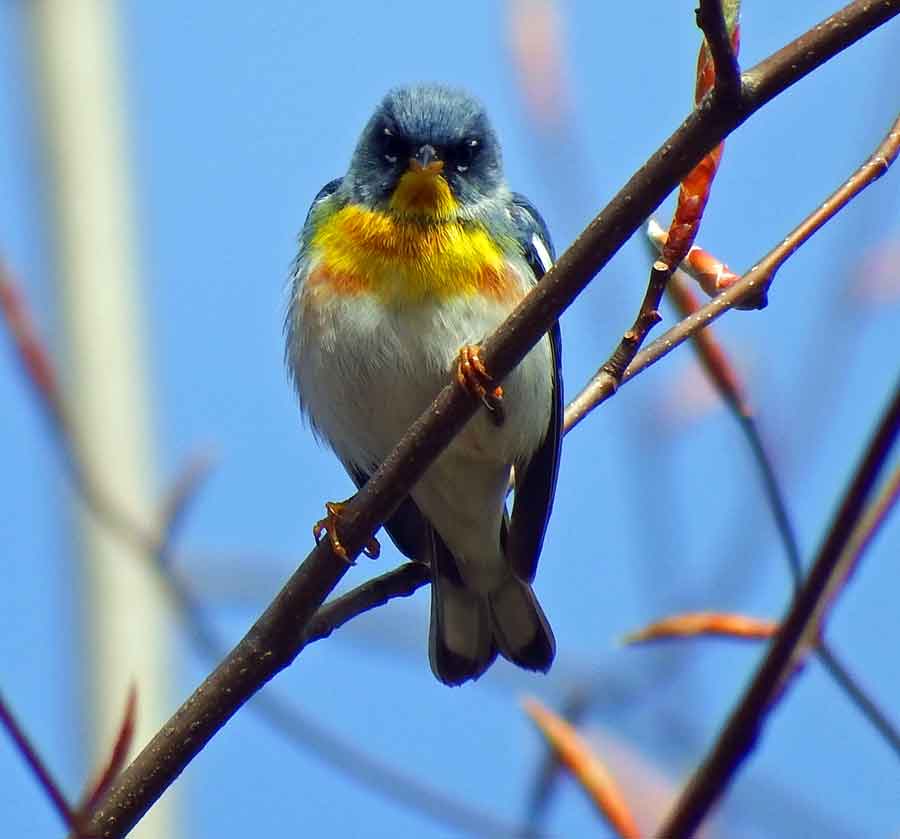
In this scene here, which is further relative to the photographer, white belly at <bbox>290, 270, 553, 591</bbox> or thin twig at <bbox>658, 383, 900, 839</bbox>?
white belly at <bbox>290, 270, 553, 591</bbox>

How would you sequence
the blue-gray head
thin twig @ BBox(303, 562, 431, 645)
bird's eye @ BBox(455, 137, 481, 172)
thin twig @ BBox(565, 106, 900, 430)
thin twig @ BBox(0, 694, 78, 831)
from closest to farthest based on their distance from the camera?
thin twig @ BBox(0, 694, 78, 831) < thin twig @ BBox(565, 106, 900, 430) < thin twig @ BBox(303, 562, 431, 645) < the blue-gray head < bird's eye @ BBox(455, 137, 481, 172)

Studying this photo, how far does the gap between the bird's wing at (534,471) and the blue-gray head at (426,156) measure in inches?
5.2

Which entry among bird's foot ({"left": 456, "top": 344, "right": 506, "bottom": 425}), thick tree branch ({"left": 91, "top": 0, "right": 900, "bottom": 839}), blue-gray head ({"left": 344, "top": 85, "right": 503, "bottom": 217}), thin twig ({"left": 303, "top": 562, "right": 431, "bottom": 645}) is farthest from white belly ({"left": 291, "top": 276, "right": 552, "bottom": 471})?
Result: thick tree branch ({"left": 91, "top": 0, "right": 900, "bottom": 839})

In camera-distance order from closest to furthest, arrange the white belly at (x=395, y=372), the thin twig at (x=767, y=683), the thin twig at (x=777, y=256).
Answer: the thin twig at (x=767, y=683), the thin twig at (x=777, y=256), the white belly at (x=395, y=372)

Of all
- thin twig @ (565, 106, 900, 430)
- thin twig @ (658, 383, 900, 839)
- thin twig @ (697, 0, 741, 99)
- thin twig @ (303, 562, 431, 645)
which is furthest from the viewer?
thin twig @ (303, 562, 431, 645)

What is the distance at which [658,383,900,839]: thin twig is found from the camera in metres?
1.45

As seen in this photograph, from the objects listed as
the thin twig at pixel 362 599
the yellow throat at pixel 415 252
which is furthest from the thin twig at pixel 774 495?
the yellow throat at pixel 415 252

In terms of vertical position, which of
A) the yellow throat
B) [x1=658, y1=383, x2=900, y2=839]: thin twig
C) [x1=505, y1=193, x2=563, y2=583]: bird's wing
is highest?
[x1=658, y1=383, x2=900, y2=839]: thin twig

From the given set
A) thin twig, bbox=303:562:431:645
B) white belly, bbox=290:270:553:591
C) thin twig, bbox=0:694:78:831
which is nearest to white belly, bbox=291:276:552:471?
white belly, bbox=290:270:553:591

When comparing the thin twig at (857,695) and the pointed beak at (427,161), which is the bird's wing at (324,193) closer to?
the pointed beak at (427,161)

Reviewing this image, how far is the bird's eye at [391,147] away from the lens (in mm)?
3832

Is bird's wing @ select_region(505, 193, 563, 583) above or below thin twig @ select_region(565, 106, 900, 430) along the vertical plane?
below

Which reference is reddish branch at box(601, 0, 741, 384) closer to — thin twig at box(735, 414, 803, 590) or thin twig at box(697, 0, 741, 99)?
thin twig at box(697, 0, 741, 99)

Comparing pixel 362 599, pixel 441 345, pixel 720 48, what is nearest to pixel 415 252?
pixel 441 345
